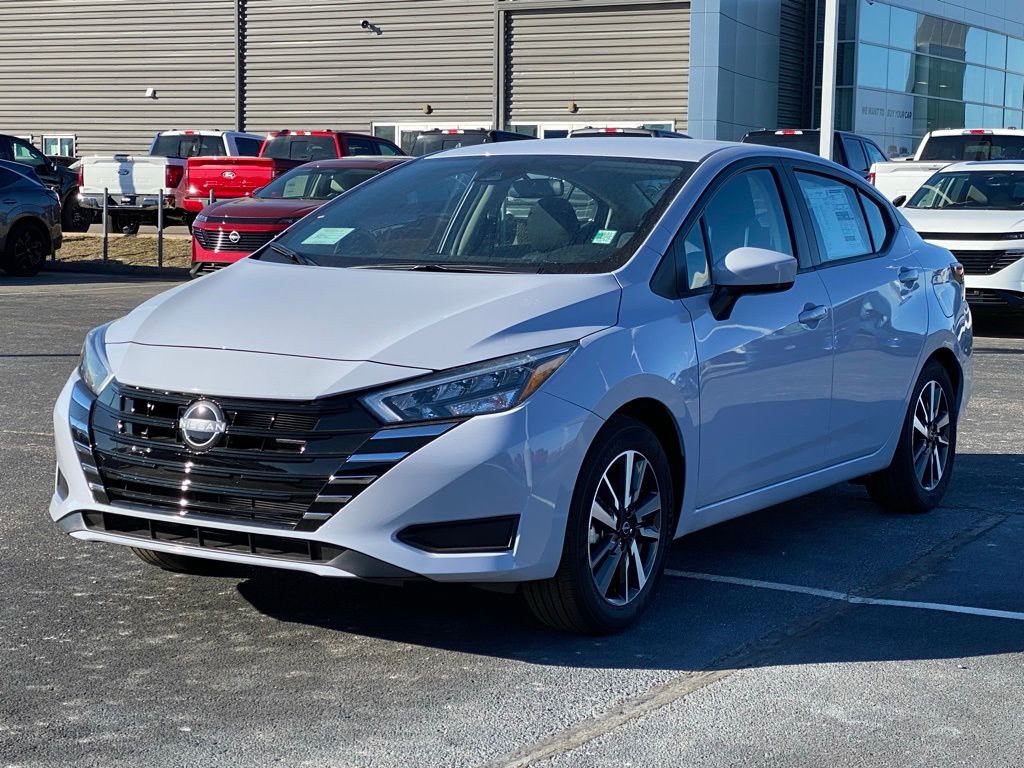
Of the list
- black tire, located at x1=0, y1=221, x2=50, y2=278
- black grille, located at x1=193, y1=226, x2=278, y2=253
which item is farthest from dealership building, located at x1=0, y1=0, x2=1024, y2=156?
black grille, located at x1=193, y1=226, x2=278, y2=253

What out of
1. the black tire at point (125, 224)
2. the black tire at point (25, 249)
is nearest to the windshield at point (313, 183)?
the black tire at point (25, 249)

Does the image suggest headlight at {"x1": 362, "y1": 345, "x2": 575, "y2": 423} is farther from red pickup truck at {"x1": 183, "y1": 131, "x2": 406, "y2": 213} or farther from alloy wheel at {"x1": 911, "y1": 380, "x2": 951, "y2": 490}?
red pickup truck at {"x1": 183, "y1": 131, "x2": 406, "y2": 213}

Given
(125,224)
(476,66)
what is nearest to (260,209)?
(125,224)

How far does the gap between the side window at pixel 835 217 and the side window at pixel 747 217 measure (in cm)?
28

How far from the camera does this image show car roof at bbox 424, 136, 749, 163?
605cm

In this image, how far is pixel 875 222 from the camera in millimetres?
7086

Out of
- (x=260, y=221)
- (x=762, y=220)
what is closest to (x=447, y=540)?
(x=762, y=220)

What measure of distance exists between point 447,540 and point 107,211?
21.6 meters

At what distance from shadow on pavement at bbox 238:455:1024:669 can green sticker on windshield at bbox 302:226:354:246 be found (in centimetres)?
127

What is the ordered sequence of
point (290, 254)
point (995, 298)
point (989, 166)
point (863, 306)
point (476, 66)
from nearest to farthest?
point (290, 254), point (863, 306), point (995, 298), point (989, 166), point (476, 66)

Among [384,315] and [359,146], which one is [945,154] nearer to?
[359,146]

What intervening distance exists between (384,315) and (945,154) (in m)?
20.6

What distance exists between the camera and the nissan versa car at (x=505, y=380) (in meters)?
4.52

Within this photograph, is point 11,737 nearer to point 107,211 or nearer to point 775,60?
point 107,211
